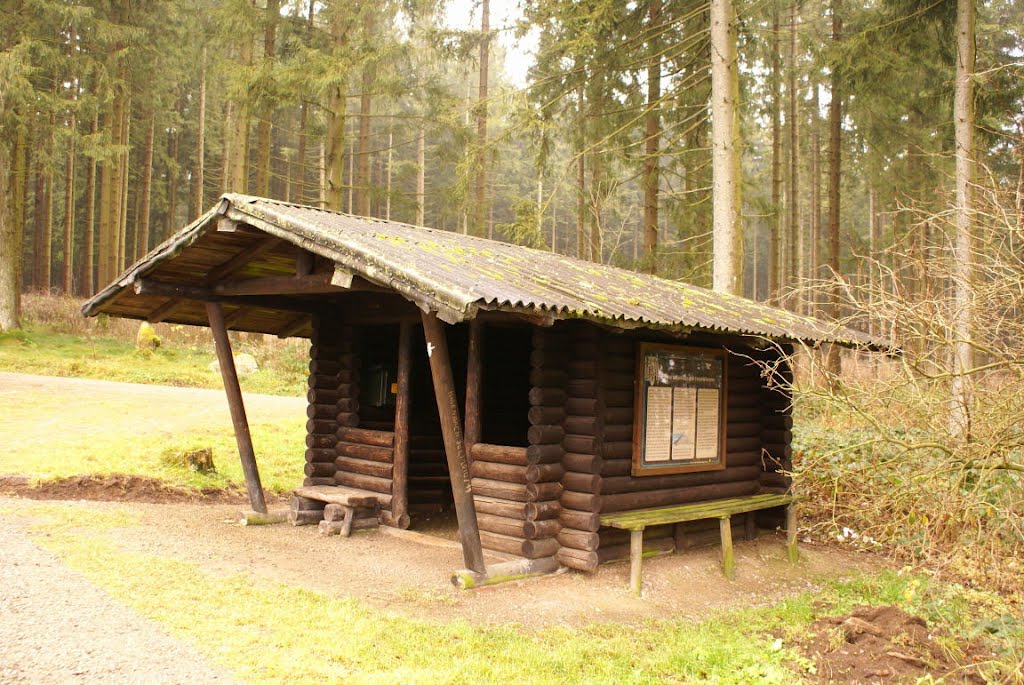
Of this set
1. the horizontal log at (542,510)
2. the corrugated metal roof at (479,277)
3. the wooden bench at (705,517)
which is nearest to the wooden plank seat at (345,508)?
the horizontal log at (542,510)

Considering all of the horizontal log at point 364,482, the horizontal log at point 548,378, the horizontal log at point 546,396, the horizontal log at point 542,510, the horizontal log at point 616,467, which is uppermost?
the horizontal log at point 548,378

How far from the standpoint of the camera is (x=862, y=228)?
40.4 m

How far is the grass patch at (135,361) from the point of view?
61.5ft

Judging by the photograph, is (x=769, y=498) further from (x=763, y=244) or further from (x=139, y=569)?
(x=763, y=244)

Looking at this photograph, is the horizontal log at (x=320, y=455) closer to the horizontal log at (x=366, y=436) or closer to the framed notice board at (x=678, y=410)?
the horizontal log at (x=366, y=436)

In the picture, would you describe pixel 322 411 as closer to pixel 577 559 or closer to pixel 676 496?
pixel 577 559

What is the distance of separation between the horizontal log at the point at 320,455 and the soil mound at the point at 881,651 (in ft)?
21.5

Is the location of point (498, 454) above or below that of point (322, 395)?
below

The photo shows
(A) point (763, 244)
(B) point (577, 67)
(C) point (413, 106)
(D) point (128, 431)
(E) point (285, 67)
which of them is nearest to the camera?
(D) point (128, 431)

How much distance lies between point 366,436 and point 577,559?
139 inches

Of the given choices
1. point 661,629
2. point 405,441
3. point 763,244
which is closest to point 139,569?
point 405,441

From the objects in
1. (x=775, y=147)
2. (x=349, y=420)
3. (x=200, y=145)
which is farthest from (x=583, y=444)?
(x=200, y=145)

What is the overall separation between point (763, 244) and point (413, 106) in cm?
2809

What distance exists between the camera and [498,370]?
11.7 meters
